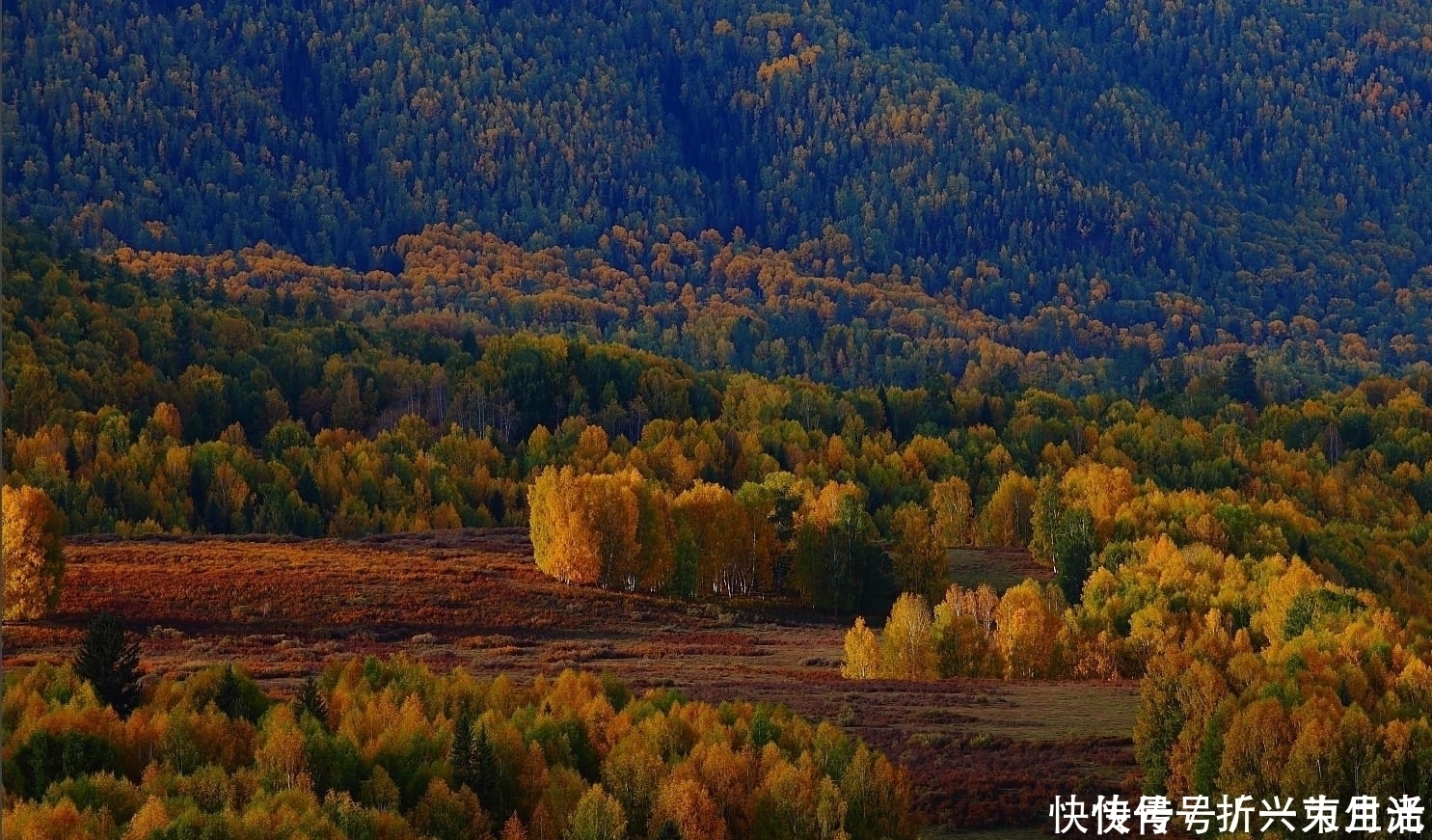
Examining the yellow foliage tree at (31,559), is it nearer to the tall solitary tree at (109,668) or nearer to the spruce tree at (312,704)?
the tall solitary tree at (109,668)

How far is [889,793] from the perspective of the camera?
97.6 meters

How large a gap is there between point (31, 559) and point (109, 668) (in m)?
46.3

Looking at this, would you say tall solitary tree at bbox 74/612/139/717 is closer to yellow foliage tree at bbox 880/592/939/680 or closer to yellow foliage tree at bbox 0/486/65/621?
yellow foliage tree at bbox 0/486/65/621

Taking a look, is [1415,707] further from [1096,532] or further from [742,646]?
[1096,532]

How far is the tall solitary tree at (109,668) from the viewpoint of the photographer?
10862cm

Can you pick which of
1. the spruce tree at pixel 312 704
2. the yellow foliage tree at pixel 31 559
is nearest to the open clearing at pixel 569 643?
the yellow foliage tree at pixel 31 559

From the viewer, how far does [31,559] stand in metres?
152

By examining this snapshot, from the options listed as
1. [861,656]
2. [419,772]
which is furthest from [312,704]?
[861,656]

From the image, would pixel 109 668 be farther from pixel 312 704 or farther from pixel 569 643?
pixel 569 643

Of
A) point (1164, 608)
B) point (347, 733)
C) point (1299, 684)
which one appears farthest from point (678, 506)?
point (347, 733)

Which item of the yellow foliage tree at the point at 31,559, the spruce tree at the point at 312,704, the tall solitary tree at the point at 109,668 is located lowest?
the spruce tree at the point at 312,704

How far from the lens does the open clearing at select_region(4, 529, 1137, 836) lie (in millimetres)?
113125

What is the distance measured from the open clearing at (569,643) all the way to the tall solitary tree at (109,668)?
48.3 feet

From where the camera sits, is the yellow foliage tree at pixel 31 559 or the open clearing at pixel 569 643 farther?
the yellow foliage tree at pixel 31 559
